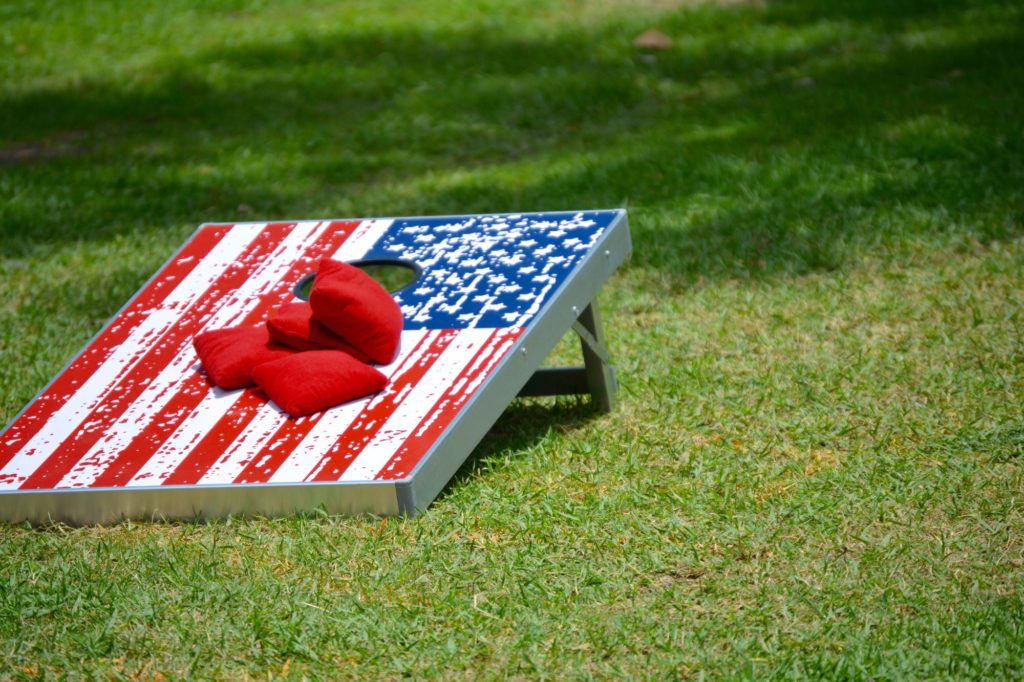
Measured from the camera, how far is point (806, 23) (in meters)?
9.87

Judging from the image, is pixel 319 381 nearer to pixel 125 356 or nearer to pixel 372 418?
pixel 372 418

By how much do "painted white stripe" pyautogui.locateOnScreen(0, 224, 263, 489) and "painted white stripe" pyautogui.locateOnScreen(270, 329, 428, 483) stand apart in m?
0.78

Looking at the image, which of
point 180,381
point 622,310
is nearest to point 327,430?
point 180,381

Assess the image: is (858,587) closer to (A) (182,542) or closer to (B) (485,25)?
(A) (182,542)

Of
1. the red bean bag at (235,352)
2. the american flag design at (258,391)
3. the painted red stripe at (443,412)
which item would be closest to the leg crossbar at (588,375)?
the american flag design at (258,391)

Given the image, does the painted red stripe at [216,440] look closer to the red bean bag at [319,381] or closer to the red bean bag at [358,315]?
the red bean bag at [319,381]

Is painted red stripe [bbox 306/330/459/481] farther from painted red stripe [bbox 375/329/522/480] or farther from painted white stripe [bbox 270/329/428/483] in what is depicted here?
painted red stripe [bbox 375/329/522/480]

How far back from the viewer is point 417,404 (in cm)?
387

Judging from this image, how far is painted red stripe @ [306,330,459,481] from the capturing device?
3684mm

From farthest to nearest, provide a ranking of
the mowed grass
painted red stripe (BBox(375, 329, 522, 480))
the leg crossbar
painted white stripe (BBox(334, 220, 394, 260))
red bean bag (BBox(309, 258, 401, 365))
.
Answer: painted white stripe (BBox(334, 220, 394, 260)) < the leg crossbar < red bean bag (BBox(309, 258, 401, 365)) < painted red stripe (BBox(375, 329, 522, 480)) < the mowed grass

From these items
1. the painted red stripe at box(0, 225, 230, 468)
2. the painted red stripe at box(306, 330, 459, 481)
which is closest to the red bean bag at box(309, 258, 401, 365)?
the painted red stripe at box(306, 330, 459, 481)

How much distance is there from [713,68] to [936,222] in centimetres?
340

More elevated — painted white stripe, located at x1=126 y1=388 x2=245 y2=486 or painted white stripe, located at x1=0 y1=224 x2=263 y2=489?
A: painted white stripe, located at x1=0 y1=224 x2=263 y2=489

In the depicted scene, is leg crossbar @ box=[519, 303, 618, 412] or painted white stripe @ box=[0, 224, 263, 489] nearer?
painted white stripe @ box=[0, 224, 263, 489]
